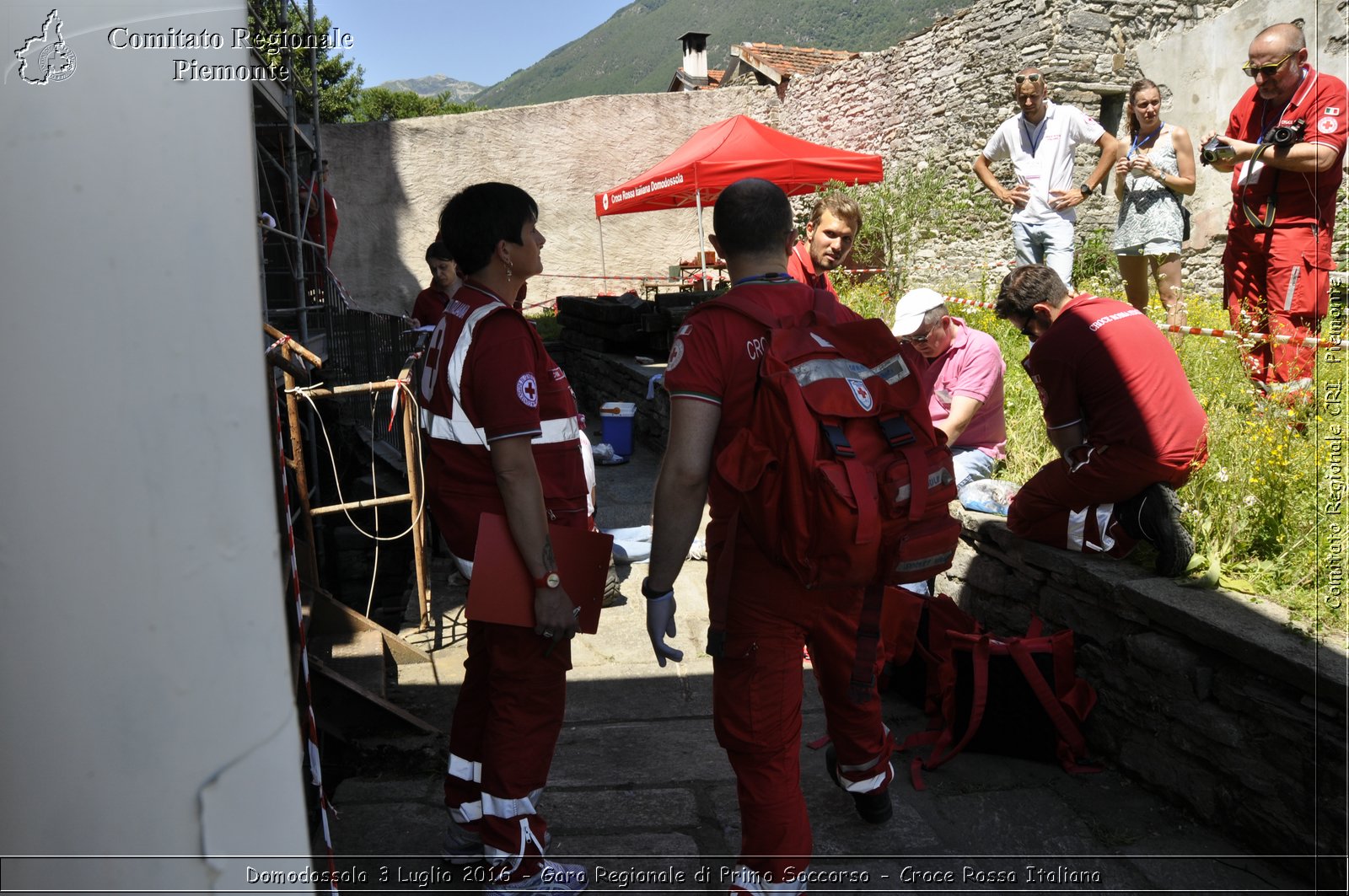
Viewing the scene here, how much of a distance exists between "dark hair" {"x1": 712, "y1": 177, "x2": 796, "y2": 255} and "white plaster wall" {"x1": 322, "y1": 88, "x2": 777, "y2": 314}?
634 inches

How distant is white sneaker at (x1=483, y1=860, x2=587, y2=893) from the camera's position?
2582mm

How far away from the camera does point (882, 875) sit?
278 cm

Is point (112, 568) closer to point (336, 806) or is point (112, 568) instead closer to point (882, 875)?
point (336, 806)

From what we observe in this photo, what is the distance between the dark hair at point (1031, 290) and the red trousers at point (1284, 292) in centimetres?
136

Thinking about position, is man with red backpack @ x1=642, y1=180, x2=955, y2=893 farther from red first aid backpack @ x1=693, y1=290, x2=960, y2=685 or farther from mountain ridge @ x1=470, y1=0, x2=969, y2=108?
mountain ridge @ x1=470, y1=0, x2=969, y2=108

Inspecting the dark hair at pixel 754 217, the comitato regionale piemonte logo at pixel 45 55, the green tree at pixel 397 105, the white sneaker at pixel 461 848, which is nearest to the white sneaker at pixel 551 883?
the white sneaker at pixel 461 848

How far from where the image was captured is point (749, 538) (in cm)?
249

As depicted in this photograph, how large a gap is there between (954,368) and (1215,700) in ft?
6.73

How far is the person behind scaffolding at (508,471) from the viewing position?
8.08 feet

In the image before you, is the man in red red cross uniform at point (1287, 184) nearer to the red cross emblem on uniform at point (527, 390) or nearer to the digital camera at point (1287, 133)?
the digital camera at point (1287, 133)

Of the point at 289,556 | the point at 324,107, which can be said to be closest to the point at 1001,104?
the point at 289,556

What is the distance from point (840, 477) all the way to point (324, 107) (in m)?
36.0

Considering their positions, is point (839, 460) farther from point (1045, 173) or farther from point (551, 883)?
point (1045, 173)

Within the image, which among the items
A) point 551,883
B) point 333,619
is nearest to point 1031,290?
point 551,883
